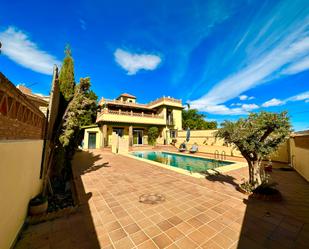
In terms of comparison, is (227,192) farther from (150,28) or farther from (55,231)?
(150,28)

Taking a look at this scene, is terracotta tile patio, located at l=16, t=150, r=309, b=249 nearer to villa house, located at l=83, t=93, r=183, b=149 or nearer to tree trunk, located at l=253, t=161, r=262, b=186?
tree trunk, located at l=253, t=161, r=262, b=186

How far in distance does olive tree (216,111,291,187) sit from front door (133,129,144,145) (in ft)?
57.7

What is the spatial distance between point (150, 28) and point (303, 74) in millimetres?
20859

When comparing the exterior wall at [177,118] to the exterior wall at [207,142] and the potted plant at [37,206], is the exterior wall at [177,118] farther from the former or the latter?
the potted plant at [37,206]

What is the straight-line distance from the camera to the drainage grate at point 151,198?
4035 mm

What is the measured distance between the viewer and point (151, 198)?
13.9ft

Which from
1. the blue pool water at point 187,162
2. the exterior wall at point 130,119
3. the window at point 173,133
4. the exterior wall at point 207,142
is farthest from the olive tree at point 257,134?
the window at point 173,133

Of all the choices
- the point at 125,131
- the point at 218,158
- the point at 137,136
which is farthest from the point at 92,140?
the point at 218,158

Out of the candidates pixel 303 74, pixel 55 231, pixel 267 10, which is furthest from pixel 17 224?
pixel 303 74

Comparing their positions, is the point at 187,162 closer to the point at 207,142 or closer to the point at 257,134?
the point at 207,142

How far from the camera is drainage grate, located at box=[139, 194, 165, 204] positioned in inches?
159

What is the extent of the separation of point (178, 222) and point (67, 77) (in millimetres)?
6681

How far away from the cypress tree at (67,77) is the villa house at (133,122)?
35.3 ft

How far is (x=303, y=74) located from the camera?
57.2 ft
